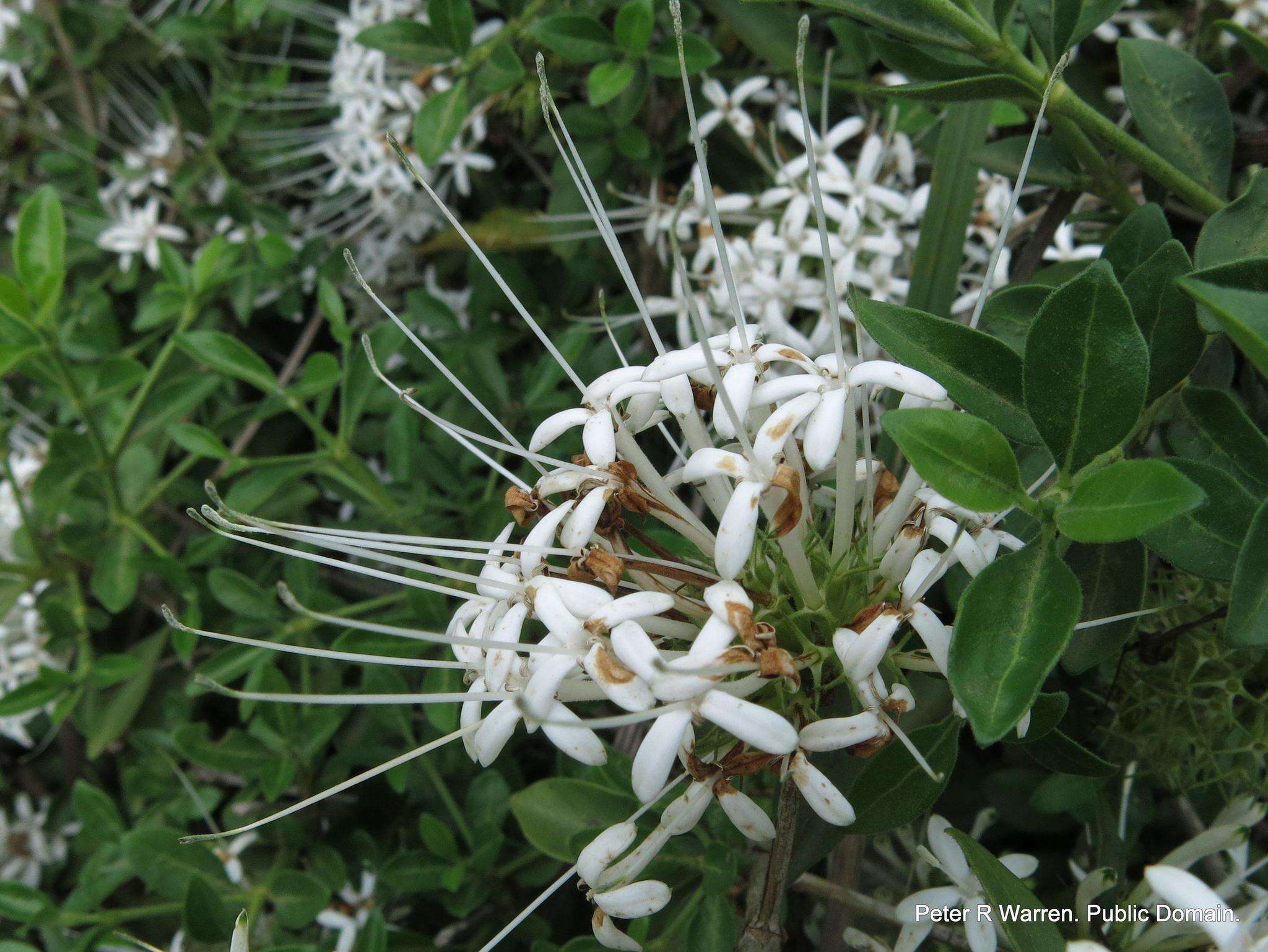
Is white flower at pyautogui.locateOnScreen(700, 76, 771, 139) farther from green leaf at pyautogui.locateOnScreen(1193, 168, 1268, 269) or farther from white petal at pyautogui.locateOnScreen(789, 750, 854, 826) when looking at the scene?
white petal at pyautogui.locateOnScreen(789, 750, 854, 826)

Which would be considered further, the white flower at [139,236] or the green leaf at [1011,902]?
the white flower at [139,236]

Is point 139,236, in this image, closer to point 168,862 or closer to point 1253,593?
point 168,862

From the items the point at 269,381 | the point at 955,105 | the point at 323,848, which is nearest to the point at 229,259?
the point at 269,381

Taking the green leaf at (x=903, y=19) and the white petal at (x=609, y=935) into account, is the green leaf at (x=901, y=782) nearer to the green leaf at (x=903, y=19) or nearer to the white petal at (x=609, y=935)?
the white petal at (x=609, y=935)

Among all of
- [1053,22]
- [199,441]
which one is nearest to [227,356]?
[199,441]

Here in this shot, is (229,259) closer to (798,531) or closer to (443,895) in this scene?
(443,895)

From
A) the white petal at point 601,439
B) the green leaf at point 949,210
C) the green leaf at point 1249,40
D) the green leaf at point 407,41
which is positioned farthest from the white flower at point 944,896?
the green leaf at point 407,41
